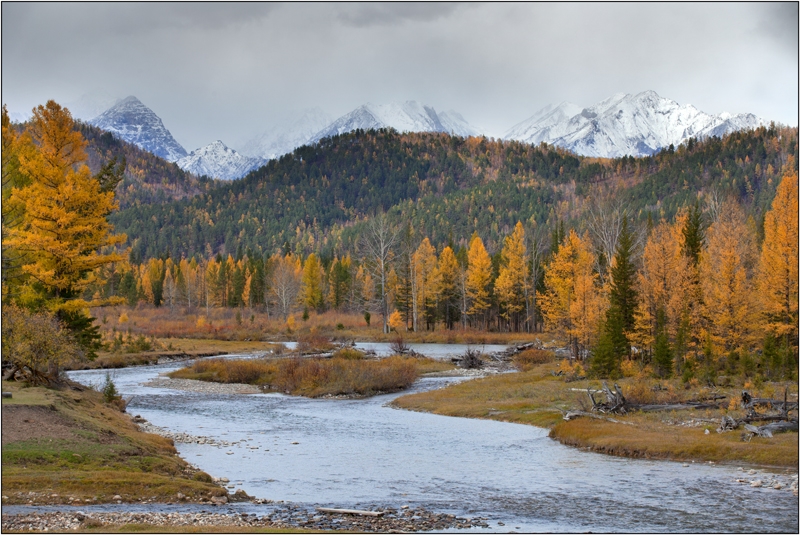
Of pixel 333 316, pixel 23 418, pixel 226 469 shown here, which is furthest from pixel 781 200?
pixel 333 316

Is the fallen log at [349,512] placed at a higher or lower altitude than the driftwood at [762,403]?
lower

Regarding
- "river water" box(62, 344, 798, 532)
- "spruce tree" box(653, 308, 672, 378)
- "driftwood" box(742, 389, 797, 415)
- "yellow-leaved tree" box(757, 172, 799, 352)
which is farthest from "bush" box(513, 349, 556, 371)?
"driftwood" box(742, 389, 797, 415)

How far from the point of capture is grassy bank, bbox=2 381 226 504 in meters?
17.7

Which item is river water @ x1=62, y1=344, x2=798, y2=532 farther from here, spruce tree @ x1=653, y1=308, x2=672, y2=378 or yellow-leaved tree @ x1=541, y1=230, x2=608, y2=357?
yellow-leaved tree @ x1=541, y1=230, x2=608, y2=357

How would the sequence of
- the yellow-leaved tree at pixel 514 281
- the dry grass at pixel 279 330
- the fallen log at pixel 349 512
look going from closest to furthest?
1. the fallen log at pixel 349 512
2. the dry grass at pixel 279 330
3. the yellow-leaved tree at pixel 514 281

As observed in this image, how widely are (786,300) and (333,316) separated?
265 ft

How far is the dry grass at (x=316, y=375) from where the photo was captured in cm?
4725

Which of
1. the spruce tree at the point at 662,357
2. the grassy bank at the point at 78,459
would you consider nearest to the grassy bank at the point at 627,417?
the spruce tree at the point at 662,357

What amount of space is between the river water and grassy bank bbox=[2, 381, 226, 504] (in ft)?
6.50

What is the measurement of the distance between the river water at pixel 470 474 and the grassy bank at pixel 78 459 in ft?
6.50

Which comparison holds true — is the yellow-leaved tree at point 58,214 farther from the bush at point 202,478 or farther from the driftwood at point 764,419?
the driftwood at point 764,419

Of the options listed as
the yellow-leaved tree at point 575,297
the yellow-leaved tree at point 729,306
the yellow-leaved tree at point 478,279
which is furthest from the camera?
the yellow-leaved tree at point 478,279

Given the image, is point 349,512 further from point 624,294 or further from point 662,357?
point 624,294

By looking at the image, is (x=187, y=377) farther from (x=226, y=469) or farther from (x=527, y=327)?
(x=527, y=327)
